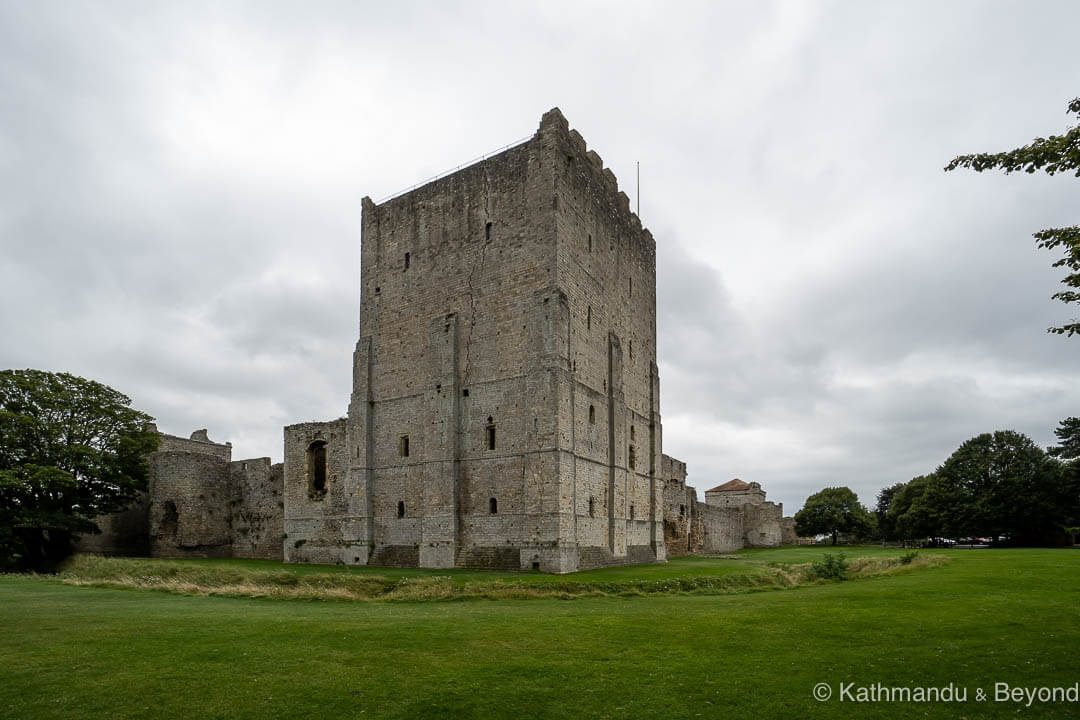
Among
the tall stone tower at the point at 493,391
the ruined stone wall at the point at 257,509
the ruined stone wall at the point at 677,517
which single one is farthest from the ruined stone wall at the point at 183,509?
the ruined stone wall at the point at 677,517

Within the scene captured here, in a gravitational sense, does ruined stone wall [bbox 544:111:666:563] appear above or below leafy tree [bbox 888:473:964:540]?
above

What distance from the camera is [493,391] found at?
25.5 meters

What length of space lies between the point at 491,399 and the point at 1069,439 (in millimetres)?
42042

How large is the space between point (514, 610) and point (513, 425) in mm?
11020

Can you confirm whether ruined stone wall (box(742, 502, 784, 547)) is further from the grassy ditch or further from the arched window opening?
the arched window opening

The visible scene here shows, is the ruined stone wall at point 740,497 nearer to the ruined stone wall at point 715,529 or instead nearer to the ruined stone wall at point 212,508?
the ruined stone wall at point 715,529

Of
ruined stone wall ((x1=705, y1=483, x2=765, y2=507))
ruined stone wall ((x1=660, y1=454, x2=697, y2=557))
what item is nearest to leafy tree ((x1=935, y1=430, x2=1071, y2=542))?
ruined stone wall ((x1=705, y1=483, x2=765, y2=507))

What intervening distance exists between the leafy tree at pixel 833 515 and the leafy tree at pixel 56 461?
179 ft

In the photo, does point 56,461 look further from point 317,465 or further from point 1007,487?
point 1007,487

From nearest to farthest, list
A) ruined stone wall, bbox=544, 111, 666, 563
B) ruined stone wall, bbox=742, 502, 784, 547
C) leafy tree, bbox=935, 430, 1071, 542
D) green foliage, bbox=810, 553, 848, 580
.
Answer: green foliage, bbox=810, 553, 848, 580 → ruined stone wall, bbox=544, 111, 666, 563 → leafy tree, bbox=935, 430, 1071, 542 → ruined stone wall, bbox=742, 502, 784, 547

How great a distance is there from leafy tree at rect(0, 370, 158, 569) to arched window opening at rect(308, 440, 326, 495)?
30.7 ft

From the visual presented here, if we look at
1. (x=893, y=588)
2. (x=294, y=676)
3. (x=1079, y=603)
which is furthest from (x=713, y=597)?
(x=294, y=676)

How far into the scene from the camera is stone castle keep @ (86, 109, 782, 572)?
24469 millimetres

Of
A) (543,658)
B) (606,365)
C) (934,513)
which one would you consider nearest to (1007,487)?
(934,513)
